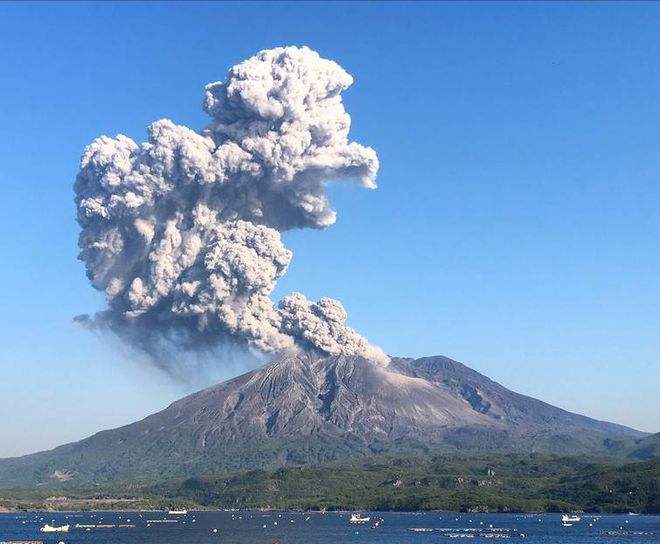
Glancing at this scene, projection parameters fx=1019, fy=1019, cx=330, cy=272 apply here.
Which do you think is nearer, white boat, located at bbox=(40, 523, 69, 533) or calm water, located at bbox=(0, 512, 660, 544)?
calm water, located at bbox=(0, 512, 660, 544)

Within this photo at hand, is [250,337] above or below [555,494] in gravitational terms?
above

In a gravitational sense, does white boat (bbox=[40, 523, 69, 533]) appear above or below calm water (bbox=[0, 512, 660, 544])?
above

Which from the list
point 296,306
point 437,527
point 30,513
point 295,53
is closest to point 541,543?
point 437,527

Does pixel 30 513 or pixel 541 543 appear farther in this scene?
pixel 30 513

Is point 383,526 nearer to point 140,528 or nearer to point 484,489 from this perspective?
point 140,528

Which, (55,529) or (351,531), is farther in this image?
(351,531)

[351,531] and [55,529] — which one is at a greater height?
[55,529]

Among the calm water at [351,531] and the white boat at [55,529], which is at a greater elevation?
the white boat at [55,529]

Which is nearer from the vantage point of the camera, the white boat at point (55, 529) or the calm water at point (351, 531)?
the calm water at point (351, 531)
